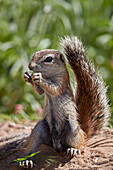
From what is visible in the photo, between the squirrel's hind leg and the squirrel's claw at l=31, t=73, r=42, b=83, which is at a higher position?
the squirrel's claw at l=31, t=73, r=42, b=83

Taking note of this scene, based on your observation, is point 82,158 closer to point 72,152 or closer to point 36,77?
point 72,152

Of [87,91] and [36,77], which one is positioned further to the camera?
[87,91]

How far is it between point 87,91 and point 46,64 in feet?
1.68

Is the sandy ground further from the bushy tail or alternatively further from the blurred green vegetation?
the blurred green vegetation

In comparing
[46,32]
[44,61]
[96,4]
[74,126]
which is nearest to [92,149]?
[74,126]

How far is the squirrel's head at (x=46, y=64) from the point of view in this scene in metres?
2.88

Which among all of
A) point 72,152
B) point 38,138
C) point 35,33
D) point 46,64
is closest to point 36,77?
point 46,64

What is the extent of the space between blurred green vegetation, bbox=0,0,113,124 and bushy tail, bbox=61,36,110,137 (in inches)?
124

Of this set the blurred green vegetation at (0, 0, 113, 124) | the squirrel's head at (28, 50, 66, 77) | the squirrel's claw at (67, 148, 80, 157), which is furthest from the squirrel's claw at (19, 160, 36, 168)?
the blurred green vegetation at (0, 0, 113, 124)

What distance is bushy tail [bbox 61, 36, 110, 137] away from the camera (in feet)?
9.77

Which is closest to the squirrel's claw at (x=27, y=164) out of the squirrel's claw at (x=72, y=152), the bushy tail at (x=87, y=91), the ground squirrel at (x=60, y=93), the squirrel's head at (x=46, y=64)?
the ground squirrel at (x=60, y=93)

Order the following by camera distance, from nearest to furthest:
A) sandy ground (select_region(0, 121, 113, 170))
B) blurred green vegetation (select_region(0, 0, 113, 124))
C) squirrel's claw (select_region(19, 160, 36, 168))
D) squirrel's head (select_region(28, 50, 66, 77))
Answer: sandy ground (select_region(0, 121, 113, 170)) < squirrel's claw (select_region(19, 160, 36, 168)) < squirrel's head (select_region(28, 50, 66, 77)) < blurred green vegetation (select_region(0, 0, 113, 124))

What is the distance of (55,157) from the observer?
2.81 metres

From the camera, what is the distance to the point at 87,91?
3074 mm
